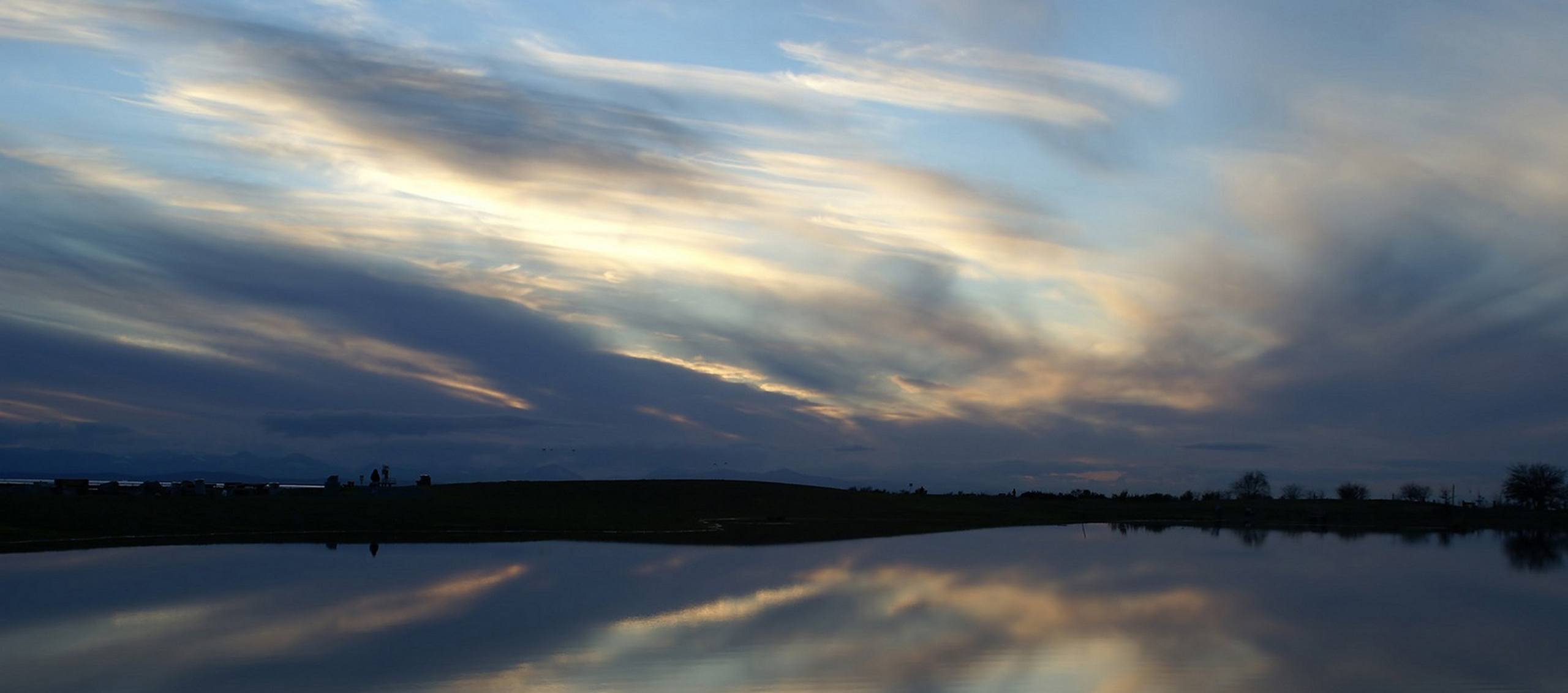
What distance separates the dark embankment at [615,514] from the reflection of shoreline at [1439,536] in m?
5.09

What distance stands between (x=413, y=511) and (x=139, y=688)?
154ft

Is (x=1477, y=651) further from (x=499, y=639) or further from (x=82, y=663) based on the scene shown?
(x=82, y=663)

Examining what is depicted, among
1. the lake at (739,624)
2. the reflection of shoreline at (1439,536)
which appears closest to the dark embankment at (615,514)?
the reflection of shoreline at (1439,536)

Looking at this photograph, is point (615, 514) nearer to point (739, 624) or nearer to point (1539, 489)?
point (739, 624)

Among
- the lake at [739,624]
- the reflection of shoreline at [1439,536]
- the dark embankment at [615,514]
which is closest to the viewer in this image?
the lake at [739,624]

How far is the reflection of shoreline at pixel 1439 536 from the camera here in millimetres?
62812

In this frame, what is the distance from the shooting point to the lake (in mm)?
21531

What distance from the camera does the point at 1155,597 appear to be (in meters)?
37.1

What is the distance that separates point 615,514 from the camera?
2992 inches

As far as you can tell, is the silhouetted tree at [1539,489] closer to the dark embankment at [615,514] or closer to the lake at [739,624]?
the dark embankment at [615,514]

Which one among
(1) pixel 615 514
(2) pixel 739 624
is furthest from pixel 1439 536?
(2) pixel 739 624

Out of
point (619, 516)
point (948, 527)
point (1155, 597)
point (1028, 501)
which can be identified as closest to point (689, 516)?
point (619, 516)

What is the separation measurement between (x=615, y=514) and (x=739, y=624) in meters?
48.8

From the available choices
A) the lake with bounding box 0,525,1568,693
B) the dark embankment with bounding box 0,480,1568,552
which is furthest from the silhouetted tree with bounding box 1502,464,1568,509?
the lake with bounding box 0,525,1568,693
